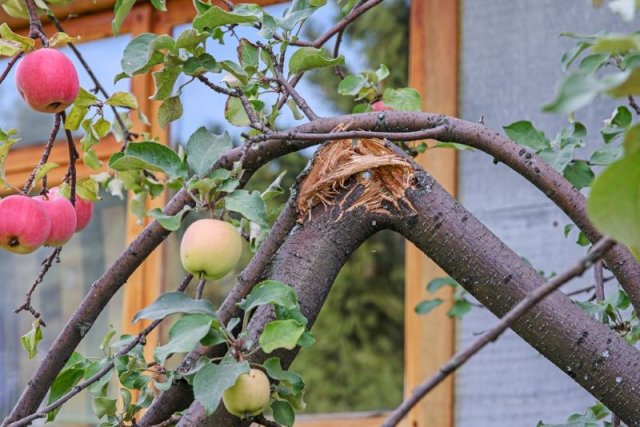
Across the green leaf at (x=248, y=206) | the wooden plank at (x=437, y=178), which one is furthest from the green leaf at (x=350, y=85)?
the wooden plank at (x=437, y=178)

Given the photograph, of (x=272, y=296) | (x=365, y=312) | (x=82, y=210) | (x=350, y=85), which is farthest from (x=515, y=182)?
(x=272, y=296)

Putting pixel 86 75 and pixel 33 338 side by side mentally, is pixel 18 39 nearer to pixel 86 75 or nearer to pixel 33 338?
pixel 33 338

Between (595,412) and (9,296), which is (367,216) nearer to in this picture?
(595,412)

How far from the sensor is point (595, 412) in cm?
104

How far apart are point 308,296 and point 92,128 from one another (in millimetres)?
358

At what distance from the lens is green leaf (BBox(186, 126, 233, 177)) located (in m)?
0.78

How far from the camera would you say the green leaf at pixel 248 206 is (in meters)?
0.73

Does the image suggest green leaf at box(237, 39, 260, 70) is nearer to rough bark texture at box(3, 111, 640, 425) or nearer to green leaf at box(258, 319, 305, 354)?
rough bark texture at box(3, 111, 640, 425)

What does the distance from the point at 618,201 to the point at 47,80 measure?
0.63 metres

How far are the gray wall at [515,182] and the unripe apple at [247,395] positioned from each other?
1096mm

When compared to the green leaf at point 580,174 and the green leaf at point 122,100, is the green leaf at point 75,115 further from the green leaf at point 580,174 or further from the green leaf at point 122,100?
the green leaf at point 580,174

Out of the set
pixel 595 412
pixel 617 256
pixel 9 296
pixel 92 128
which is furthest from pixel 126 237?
pixel 617 256

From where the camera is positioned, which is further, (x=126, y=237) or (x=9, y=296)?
(x=9, y=296)

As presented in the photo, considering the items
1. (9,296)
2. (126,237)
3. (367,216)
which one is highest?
(367,216)
